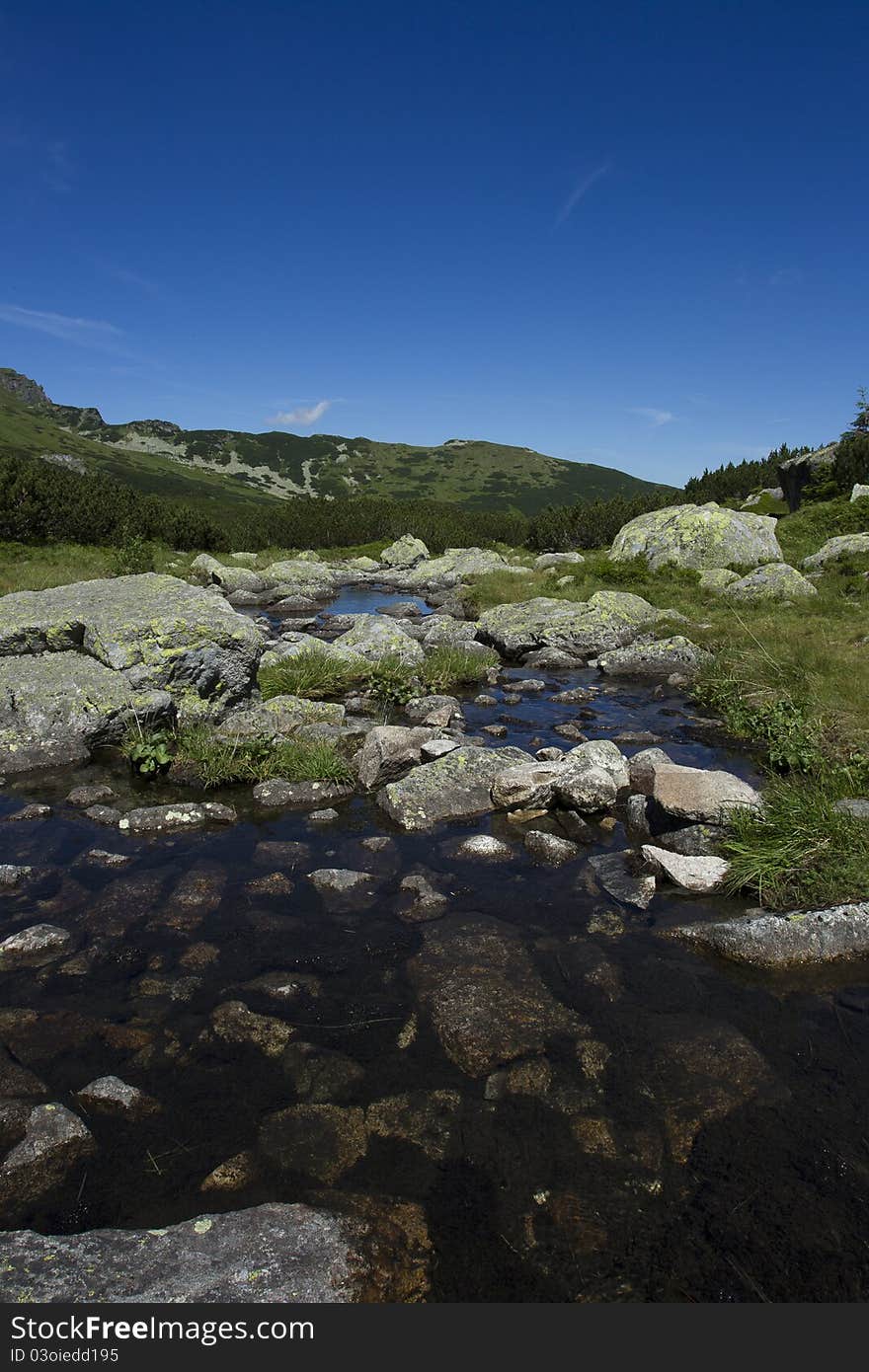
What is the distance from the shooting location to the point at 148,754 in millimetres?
11922

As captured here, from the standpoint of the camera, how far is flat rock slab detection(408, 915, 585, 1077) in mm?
5879

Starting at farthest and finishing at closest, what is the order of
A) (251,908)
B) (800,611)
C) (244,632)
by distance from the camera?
1. (800,611)
2. (244,632)
3. (251,908)

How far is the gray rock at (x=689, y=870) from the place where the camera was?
8.37 meters

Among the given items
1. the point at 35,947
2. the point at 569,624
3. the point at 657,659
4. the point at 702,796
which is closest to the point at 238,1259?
the point at 35,947

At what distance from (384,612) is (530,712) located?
17.7 meters

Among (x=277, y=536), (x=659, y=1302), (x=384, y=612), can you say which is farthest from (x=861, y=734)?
(x=277, y=536)

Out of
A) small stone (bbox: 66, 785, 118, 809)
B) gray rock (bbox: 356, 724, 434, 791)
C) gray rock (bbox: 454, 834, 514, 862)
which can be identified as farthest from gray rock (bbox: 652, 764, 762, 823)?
small stone (bbox: 66, 785, 118, 809)

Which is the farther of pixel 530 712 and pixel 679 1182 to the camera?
pixel 530 712

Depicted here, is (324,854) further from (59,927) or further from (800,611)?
(800,611)

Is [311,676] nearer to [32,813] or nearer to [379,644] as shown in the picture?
[379,644]

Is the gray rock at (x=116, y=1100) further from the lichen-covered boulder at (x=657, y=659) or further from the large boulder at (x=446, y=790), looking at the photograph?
the lichen-covered boulder at (x=657, y=659)

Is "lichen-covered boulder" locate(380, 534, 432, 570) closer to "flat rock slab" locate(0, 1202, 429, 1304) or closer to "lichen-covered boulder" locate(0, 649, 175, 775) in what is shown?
"lichen-covered boulder" locate(0, 649, 175, 775)

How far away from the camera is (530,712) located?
1669 cm

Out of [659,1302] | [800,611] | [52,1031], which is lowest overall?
[52,1031]
